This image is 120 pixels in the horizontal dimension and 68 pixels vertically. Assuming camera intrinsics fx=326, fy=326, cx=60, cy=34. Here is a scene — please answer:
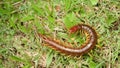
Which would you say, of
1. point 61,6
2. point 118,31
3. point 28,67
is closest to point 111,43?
point 118,31

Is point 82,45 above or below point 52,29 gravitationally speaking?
below

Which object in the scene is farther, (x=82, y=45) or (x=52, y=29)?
(x=52, y=29)

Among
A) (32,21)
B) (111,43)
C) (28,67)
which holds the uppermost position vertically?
(32,21)

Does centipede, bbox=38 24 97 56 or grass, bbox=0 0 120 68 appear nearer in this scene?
centipede, bbox=38 24 97 56

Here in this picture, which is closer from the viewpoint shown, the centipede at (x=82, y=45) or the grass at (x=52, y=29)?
the centipede at (x=82, y=45)

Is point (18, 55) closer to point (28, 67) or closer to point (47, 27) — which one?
point (28, 67)
